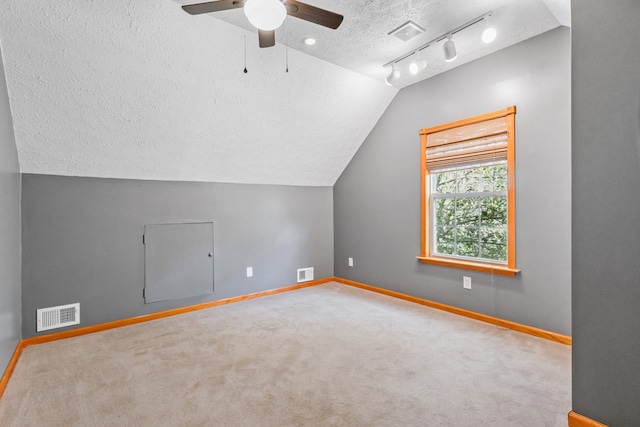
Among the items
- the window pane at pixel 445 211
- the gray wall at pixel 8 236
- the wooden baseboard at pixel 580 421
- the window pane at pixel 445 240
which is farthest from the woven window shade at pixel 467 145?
the gray wall at pixel 8 236

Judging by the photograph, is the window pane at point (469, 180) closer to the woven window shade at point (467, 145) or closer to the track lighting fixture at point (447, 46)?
the woven window shade at point (467, 145)

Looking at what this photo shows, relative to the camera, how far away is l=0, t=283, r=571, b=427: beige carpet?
178 cm

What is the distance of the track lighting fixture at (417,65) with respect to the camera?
2996 millimetres

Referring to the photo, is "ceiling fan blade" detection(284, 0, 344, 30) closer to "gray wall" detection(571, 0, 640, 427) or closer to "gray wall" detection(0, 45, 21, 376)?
"gray wall" detection(571, 0, 640, 427)

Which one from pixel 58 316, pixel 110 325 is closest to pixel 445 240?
pixel 110 325

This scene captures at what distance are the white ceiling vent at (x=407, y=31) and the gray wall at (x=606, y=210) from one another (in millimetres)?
1118

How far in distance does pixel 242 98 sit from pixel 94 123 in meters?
1.26

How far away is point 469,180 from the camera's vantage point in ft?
11.2

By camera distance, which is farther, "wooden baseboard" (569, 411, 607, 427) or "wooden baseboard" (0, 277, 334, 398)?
"wooden baseboard" (0, 277, 334, 398)

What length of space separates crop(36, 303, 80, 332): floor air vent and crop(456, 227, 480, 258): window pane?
151 inches

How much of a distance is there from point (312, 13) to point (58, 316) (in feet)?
10.6

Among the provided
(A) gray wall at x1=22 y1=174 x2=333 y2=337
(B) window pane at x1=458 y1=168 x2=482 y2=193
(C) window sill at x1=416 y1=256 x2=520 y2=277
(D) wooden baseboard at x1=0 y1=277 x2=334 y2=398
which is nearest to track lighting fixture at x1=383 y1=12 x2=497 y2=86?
(B) window pane at x1=458 y1=168 x2=482 y2=193

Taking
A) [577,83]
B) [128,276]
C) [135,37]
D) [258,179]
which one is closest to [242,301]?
[128,276]

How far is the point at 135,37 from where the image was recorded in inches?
89.8
